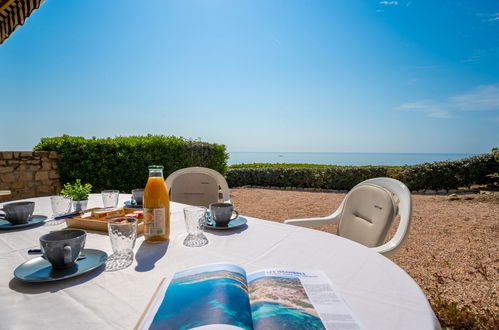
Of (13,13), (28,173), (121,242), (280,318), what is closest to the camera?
(280,318)

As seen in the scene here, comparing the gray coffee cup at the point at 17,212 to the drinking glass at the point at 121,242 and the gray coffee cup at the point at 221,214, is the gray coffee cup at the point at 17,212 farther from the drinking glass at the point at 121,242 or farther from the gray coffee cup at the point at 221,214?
the gray coffee cup at the point at 221,214

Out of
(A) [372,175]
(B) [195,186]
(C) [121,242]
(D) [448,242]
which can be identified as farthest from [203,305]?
(A) [372,175]

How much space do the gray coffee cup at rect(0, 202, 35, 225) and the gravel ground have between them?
3.02 m

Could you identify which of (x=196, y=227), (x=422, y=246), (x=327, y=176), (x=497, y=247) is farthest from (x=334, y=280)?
(x=327, y=176)

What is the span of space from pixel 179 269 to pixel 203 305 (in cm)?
32

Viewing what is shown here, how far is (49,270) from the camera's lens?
0.84 metres

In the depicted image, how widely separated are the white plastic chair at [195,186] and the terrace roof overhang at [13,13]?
2230 mm

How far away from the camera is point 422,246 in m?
3.69

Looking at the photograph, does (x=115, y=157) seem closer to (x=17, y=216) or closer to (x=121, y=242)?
(x=17, y=216)

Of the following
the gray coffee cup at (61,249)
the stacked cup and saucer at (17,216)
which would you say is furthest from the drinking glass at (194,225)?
the stacked cup and saucer at (17,216)

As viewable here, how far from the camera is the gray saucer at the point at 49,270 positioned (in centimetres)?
78

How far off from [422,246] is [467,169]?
6.44m

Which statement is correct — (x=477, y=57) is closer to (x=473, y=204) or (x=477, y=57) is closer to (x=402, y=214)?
(x=473, y=204)

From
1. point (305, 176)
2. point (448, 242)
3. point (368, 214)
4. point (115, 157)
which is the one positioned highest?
point (115, 157)
